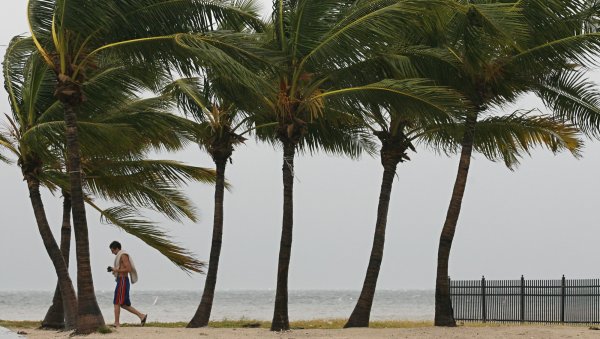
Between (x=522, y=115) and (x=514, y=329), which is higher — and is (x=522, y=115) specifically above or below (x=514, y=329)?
above

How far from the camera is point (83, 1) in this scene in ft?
50.8

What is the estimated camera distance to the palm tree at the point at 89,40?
15852mm

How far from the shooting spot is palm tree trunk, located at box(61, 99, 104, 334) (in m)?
16.0

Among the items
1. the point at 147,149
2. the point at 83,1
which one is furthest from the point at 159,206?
the point at 83,1

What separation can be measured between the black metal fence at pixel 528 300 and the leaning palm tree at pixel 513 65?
18.9ft

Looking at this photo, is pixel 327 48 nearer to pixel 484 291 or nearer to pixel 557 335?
pixel 557 335

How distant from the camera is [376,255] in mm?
19609

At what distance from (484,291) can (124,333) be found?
39.1 feet

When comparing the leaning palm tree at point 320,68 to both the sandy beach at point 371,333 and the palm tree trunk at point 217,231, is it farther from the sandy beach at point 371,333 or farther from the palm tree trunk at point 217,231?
the palm tree trunk at point 217,231

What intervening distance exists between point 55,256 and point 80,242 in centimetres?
269

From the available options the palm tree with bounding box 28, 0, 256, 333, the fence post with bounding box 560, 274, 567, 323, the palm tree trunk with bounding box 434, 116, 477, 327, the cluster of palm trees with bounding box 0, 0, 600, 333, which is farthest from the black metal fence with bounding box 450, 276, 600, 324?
the palm tree with bounding box 28, 0, 256, 333

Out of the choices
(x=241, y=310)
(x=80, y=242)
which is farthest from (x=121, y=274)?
(x=241, y=310)

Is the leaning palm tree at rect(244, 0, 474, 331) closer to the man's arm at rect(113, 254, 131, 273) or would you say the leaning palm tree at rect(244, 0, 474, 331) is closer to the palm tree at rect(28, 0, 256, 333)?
the palm tree at rect(28, 0, 256, 333)

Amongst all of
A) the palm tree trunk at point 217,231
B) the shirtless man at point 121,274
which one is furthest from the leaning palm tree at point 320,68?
the palm tree trunk at point 217,231
